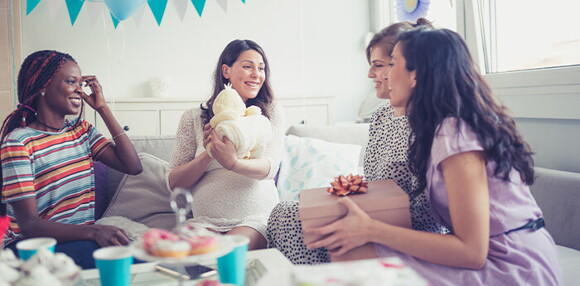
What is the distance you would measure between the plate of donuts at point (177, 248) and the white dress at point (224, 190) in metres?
0.80

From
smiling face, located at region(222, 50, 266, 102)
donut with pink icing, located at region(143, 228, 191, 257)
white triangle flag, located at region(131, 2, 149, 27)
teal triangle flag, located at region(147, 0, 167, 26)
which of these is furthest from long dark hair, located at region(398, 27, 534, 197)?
white triangle flag, located at region(131, 2, 149, 27)

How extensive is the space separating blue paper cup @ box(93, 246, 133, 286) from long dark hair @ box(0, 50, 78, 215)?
0.87m

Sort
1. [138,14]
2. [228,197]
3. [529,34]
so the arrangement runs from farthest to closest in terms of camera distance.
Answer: [138,14]
[529,34]
[228,197]

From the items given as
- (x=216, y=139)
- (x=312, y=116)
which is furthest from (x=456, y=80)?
(x=312, y=116)

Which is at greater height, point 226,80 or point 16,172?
point 226,80

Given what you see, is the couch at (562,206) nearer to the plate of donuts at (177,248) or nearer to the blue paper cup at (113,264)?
the plate of donuts at (177,248)

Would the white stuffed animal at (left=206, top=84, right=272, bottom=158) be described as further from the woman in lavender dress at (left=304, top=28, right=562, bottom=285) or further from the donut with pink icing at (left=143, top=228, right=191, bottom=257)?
the donut with pink icing at (left=143, top=228, right=191, bottom=257)

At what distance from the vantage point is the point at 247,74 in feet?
6.23

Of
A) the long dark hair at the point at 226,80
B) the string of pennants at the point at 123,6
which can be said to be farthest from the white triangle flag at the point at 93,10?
the long dark hair at the point at 226,80

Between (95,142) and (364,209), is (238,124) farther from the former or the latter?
(95,142)

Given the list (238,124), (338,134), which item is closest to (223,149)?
(238,124)

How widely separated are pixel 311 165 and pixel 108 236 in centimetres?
95

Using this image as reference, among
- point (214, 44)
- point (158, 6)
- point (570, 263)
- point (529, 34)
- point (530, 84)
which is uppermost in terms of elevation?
point (158, 6)

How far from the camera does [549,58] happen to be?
7.20ft
